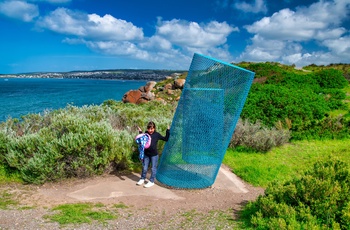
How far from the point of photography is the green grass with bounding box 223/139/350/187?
782 centimetres

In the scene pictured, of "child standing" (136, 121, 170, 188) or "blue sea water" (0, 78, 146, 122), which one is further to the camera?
"blue sea water" (0, 78, 146, 122)

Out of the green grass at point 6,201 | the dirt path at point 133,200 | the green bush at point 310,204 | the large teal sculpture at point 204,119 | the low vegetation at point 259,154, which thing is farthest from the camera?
the large teal sculpture at point 204,119

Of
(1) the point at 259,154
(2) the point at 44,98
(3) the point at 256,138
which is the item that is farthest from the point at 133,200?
(2) the point at 44,98

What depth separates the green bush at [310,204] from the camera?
13.9ft

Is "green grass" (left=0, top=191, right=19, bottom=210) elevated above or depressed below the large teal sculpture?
below

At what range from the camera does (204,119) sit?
6.36 meters

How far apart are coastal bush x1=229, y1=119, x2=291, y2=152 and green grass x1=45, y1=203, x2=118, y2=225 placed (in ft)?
19.5

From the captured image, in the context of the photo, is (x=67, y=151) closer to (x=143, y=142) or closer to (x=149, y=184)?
(x=143, y=142)

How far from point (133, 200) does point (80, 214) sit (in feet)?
3.73

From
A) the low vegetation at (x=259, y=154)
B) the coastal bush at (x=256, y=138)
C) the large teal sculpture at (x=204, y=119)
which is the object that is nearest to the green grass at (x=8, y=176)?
the low vegetation at (x=259, y=154)

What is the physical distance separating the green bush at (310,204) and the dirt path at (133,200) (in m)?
0.73

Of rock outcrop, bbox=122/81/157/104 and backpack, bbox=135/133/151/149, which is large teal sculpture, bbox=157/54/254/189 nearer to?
backpack, bbox=135/133/151/149

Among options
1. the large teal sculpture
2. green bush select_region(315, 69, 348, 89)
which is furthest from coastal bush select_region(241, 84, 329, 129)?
green bush select_region(315, 69, 348, 89)

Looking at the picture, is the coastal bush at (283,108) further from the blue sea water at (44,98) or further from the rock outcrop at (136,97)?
the rock outcrop at (136,97)
